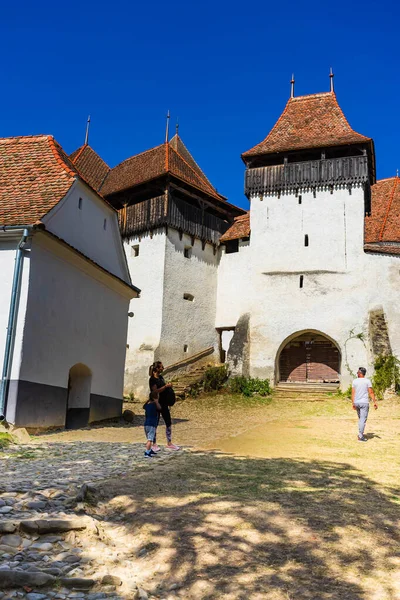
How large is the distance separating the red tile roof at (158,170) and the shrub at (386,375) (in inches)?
488

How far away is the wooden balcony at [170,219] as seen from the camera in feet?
89.0

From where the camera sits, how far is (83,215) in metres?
14.3

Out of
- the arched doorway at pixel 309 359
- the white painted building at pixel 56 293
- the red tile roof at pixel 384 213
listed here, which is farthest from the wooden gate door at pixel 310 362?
the white painted building at pixel 56 293

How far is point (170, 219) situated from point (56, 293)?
1518 centimetres

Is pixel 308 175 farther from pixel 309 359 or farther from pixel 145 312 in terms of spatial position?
pixel 145 312

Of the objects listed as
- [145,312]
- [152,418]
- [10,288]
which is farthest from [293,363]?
[152,418]

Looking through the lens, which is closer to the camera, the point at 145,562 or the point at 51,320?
the point at 145,562

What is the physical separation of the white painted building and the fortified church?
31.8 feet

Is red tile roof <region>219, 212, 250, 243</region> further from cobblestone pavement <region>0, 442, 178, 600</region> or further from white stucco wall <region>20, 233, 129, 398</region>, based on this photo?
cobblestone pavement <region>0, 442, 178, 600</region>

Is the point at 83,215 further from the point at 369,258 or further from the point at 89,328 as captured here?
the point at 369,258

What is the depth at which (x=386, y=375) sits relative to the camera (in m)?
22.0

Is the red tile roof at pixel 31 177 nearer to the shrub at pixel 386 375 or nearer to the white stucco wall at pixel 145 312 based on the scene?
the white stucco wall at pixel 145 312

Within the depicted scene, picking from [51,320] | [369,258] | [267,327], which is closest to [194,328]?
[267,327]

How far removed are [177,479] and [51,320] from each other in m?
6.74
